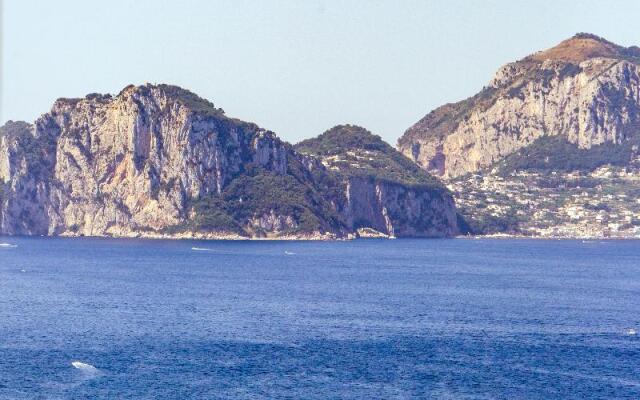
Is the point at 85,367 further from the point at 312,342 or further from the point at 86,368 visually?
the point at 312,342

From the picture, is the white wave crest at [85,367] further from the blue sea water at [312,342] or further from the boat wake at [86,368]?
the blue sea water at [312,342]

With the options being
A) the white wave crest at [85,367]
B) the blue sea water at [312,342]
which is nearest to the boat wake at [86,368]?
the white wave crest at [85,367]

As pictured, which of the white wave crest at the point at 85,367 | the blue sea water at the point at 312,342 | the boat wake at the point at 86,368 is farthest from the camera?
the white wave crest at the point at 85,367

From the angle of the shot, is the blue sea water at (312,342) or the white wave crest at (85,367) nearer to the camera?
the blue sea water at (312,342)

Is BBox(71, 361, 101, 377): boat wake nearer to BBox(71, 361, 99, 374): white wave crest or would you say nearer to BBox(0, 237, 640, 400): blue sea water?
BBox(71, 361, 99, 374): white wave crest

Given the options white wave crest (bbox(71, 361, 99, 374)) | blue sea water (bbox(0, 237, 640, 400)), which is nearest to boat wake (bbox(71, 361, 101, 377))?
white wave crest (bbox(71, 361, 99, 374))

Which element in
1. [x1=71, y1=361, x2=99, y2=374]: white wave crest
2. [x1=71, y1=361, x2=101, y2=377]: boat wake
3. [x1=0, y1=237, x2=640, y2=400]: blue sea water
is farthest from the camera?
[x1=71, y1=361, x2=99, y2=374]: white wave crest

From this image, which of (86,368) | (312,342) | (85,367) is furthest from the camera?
(312,342)

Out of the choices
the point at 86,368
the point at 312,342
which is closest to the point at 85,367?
the point at 86,368

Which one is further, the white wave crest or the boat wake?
the white wave crest

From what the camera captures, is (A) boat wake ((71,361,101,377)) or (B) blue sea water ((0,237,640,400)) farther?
(A) boat wake ((71,361,101,377))

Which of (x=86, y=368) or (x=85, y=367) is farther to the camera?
(x=85, y=367)

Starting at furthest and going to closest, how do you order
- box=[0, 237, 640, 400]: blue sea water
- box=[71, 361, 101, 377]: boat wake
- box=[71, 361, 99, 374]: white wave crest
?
box=[71, 361, 99, 374]: white wave crest, box=[71, 361, 101, 377]: boat wake, box=[0, 237, 640, 400]: blue sea water

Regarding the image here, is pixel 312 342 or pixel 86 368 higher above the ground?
pixel 312 342
